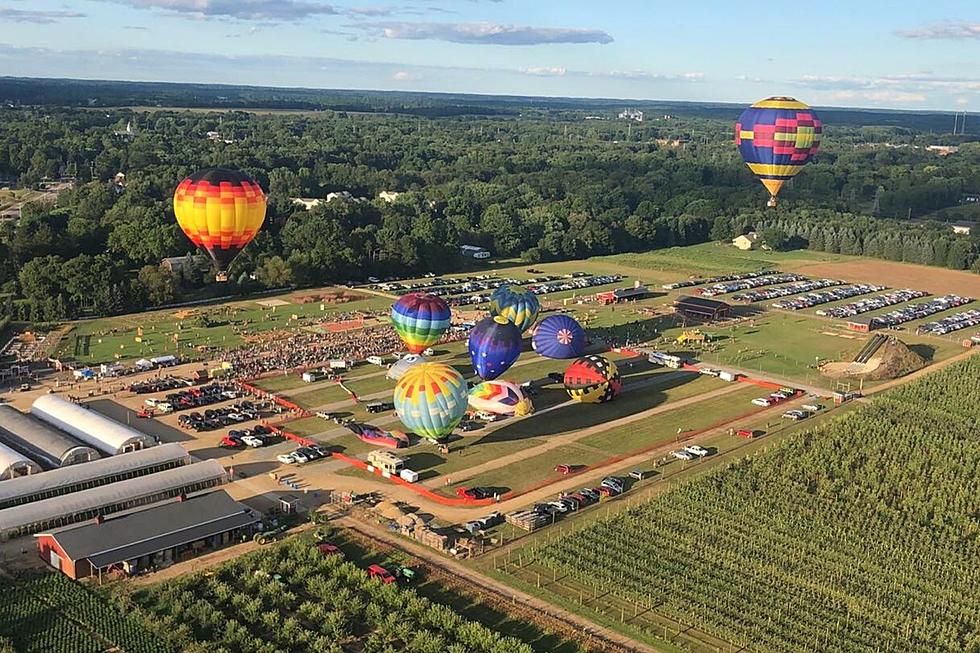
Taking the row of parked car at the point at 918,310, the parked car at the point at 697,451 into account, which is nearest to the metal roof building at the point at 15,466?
the parked car at the point at 697,451

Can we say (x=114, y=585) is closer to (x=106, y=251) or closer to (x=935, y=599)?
(x=935, y=599)

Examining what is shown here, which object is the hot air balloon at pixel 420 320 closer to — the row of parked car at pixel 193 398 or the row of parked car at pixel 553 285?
the row of parked car at pixel 193 398

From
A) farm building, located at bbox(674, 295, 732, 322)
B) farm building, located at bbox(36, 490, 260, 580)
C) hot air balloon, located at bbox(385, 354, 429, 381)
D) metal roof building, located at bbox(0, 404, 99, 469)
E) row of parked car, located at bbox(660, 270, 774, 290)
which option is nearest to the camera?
farm building, located at bbox(36, 490, 260, 580)

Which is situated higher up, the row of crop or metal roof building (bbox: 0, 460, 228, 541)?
metal roof building (bbox: 0, 460, 228, 541)

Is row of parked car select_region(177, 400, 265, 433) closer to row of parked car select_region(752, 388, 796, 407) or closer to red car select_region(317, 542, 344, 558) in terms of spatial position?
red car select_region(317, 542, 344, 558)

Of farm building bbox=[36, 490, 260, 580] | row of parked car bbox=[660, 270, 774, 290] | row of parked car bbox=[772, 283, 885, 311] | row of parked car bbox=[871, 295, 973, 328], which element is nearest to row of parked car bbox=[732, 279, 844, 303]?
row of parked car bbox=[772, 283, 885, 311]

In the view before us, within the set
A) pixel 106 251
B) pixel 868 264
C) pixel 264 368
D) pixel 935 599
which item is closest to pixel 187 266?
pixel 106 251

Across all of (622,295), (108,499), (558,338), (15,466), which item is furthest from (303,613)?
(622,295)
